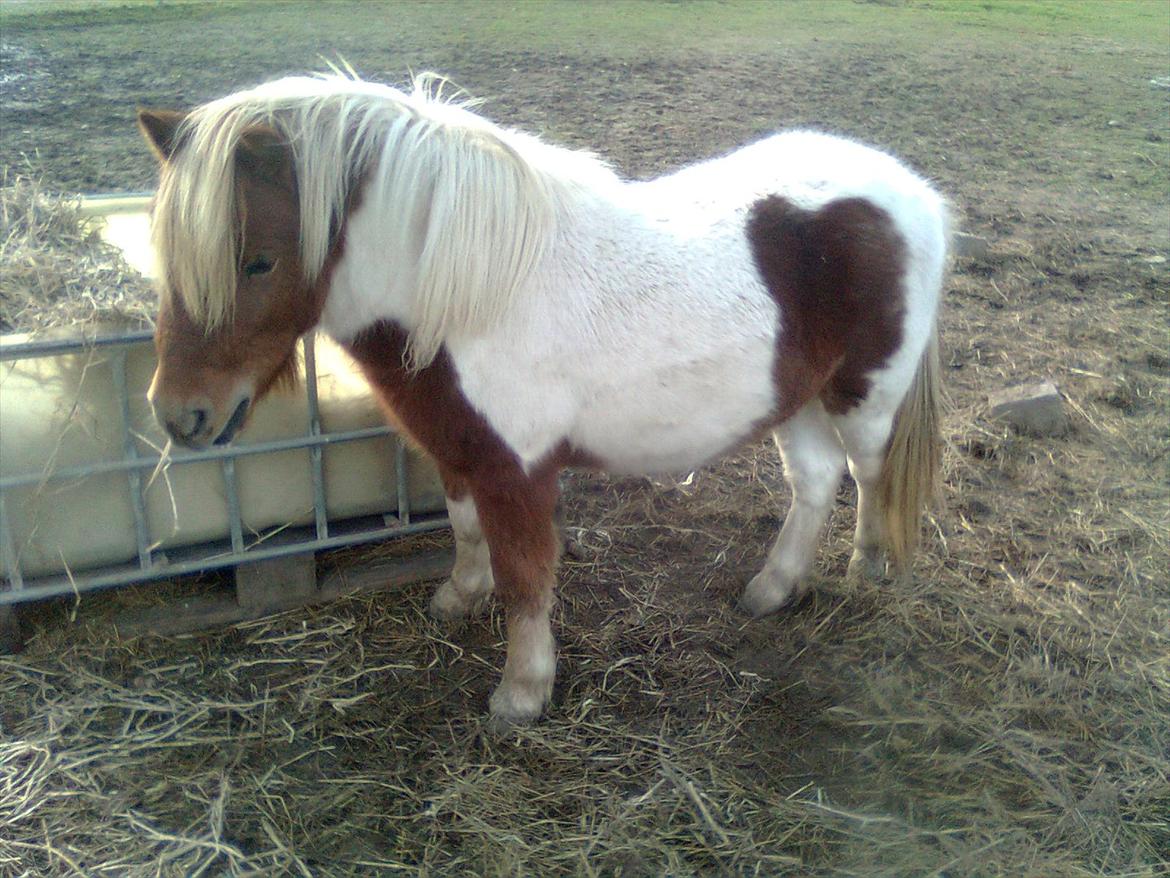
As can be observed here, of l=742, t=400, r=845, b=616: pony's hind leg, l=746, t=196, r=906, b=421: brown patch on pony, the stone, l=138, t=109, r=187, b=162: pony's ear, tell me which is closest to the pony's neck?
l=138, t=109, r=187, b=162: pony's ear

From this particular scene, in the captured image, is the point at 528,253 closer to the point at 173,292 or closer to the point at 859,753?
the point at 173,292

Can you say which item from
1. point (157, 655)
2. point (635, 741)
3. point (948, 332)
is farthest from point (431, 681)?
point (948, 332)

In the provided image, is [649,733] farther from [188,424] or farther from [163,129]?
[163,129]

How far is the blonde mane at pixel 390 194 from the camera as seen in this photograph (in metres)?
1.86

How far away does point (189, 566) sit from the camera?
268 cm

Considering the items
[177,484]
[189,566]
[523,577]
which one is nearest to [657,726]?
[523,577]

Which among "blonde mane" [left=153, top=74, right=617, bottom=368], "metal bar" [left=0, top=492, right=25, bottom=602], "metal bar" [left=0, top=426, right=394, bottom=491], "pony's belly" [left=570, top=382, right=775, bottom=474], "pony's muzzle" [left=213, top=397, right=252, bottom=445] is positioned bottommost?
"metal bar" [left=0, top=492, right=25, bottom=602]

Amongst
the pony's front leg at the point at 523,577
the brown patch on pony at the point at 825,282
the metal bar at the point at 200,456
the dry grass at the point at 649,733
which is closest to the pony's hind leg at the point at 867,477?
the dry grass at the point at 649,733

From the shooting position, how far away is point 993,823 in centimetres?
226

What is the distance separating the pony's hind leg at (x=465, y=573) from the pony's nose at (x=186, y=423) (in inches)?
34.2

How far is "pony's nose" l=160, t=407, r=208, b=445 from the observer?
1.99 metres

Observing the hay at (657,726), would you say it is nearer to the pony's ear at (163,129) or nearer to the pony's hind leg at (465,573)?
the pony's hind leg at (465,573)

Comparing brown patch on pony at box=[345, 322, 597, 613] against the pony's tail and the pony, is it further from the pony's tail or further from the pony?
the pony's tail

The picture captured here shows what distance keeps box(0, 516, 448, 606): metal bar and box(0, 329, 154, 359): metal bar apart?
0.69 m
